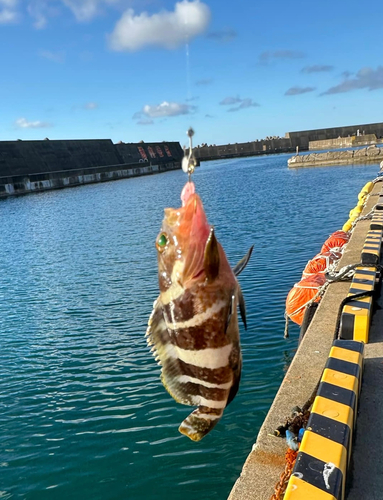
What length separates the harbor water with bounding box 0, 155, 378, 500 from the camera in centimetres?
652

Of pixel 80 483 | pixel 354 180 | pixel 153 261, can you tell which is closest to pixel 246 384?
pixel 80 483

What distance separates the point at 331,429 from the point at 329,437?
110 millimetres

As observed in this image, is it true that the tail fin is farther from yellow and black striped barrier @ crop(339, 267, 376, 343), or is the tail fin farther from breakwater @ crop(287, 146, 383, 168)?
breakwater @ crop(287, 146, 383, 168)

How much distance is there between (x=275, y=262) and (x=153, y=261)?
527cm

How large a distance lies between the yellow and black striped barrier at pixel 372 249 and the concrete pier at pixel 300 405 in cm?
177

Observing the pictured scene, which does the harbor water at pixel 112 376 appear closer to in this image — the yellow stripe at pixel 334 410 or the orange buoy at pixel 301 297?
the orange buoy at pixel 301 297

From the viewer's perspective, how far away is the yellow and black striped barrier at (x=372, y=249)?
29.6 feet

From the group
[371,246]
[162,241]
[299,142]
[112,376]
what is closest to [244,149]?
[299,142]

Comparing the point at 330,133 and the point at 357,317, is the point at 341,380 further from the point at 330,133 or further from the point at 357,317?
the point at 330,133

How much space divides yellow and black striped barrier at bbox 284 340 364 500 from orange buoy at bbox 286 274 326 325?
4280mm

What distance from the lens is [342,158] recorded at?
66.4 meters

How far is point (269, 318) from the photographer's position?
438 inches

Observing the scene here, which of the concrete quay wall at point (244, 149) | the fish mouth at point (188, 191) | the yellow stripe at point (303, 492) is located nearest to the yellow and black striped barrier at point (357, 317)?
the yellow stripe at point (303, 492)

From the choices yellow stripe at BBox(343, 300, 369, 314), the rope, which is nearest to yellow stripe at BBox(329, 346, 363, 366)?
yellow stripe at BBox(343, 300, 369, 314)
